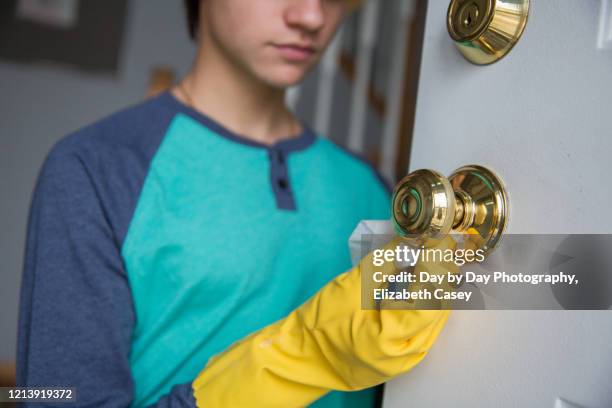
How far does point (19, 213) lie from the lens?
5.45 feet

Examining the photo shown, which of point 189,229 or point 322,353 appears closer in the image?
point 322,353

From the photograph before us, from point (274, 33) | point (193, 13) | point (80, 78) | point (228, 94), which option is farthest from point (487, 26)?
point (80, 78)

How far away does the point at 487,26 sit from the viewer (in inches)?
15.0

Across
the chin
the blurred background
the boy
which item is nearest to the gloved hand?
the boy

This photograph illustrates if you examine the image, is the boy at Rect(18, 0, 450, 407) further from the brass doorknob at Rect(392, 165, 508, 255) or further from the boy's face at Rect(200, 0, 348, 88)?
the brass doorknob at Rect(392, 165, 508, 255)

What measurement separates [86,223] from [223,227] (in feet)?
0.59

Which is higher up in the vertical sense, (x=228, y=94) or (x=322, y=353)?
(x=228, y=94)

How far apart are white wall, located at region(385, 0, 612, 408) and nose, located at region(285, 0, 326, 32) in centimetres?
31

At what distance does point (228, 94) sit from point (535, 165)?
58 cm

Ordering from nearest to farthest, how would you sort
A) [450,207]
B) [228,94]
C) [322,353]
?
[450,207] < [322,353] < [228,94]

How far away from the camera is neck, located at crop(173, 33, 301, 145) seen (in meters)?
0.85

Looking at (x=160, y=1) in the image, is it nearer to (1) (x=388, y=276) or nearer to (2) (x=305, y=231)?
(2) (x=305, y=231)

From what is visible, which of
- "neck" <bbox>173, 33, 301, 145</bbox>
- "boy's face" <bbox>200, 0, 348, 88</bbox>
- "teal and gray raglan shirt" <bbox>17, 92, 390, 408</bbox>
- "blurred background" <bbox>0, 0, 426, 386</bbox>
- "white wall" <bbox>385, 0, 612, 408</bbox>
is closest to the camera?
"white wall" <bbox>385, 0, 612, 408</bbox>

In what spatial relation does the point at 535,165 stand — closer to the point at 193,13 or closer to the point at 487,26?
the point at 487,26
